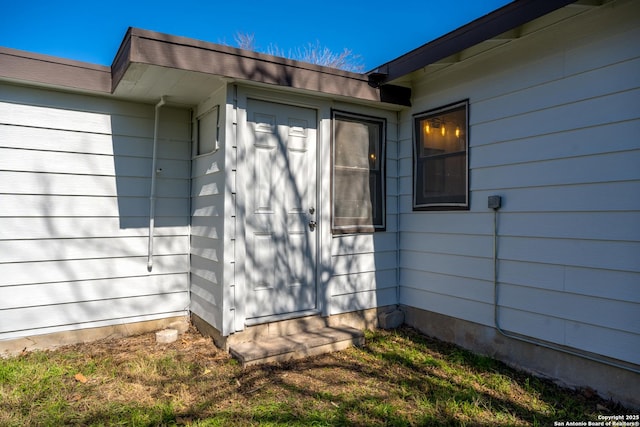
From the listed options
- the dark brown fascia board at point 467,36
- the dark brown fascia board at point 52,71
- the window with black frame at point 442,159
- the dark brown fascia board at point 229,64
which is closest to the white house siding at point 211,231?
the dark brown fascia board at point 229,64

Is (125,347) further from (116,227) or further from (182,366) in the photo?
(116,227)

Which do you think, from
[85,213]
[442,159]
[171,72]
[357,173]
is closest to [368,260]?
[357,173]

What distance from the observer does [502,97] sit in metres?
3.24

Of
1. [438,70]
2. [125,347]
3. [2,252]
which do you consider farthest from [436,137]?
[2,252]

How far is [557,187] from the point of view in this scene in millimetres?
2850

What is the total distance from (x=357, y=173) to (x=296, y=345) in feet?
5.81

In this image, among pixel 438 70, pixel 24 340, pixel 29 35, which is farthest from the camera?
pixel 29 35

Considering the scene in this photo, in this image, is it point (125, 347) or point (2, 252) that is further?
point (125, 347)

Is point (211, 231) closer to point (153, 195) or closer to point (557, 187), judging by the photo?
point (153, 195)

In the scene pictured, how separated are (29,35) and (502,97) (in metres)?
5.71

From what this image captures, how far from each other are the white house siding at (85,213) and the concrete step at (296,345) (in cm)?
108

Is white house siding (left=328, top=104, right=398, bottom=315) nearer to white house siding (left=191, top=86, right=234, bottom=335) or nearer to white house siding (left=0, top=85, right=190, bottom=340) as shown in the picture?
white house siding (left=191, top=86, right=234, bottom=335)

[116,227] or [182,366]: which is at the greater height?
[116,227]

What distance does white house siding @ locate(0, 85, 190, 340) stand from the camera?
3193mm
